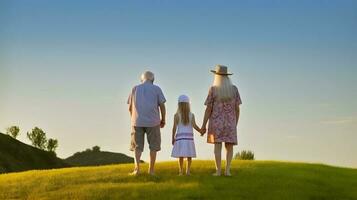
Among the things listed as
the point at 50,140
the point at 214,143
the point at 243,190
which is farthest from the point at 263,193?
the point at 50,140

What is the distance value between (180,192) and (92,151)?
82412mm

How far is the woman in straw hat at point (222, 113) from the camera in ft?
82.7

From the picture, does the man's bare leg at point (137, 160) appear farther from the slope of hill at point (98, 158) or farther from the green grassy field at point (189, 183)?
the slope of hill at point (98, 158)

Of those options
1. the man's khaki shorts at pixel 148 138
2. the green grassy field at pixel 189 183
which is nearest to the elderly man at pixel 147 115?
the man's khaki shorts at pixel 148 138

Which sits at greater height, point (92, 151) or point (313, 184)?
point (92, 151)

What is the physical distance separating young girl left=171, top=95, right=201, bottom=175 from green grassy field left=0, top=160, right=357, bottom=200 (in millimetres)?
1061

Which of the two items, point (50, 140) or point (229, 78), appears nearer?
point (229, 78)

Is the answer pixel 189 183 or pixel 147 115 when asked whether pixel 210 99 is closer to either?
pixel 147 115

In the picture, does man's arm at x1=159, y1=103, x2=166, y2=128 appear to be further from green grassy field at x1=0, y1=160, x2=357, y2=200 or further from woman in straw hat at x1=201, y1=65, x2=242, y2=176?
green grassy field at x1=0, y1=160, x2=357, y2=200

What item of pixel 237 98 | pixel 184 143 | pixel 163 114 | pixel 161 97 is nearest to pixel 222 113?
pixel 237 98

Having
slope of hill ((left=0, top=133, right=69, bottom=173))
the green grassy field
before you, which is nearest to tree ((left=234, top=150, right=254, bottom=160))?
the green grassy field

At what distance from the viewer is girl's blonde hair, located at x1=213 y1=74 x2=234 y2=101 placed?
999 inches

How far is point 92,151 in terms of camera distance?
104750mm

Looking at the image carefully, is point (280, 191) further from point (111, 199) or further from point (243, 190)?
point (111, 199)
